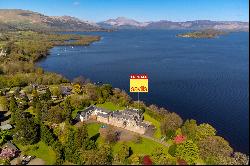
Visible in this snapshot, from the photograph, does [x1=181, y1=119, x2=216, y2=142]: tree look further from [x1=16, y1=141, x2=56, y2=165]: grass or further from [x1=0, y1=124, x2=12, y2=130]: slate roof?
[x1=0, y1=124, x2=12, y2=130]: slate roof

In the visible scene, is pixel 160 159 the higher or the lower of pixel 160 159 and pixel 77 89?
the lower

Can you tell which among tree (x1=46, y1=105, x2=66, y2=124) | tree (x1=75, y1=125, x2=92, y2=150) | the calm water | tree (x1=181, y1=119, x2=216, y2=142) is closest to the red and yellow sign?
tree (x1=181, y1=119, x2=216, y2=142)

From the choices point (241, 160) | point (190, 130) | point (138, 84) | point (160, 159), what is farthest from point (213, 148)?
point (138, 84)

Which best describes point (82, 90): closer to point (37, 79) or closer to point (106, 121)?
point (37, 79)

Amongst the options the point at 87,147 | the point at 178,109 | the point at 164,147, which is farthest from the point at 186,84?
the point at 87,147

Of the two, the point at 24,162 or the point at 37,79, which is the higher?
the point at 37,79

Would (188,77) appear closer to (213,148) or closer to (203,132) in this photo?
(203,132)
